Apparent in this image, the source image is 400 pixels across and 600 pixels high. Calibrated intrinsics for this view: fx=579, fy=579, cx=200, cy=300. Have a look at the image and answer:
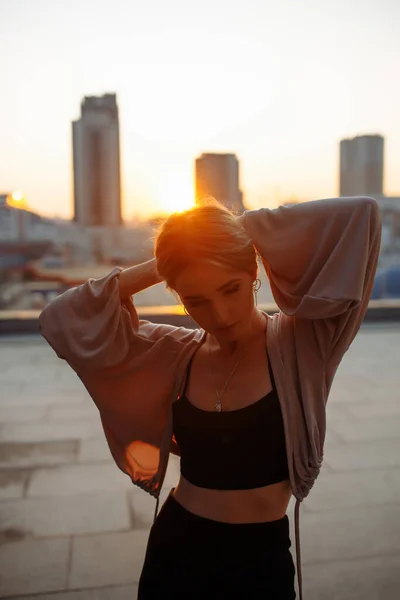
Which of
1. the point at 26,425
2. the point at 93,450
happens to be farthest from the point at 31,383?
the point at 93,450

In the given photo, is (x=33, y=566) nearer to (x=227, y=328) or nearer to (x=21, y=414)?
(x=227, y=328)

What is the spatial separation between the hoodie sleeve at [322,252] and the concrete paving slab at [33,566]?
1.96 meters

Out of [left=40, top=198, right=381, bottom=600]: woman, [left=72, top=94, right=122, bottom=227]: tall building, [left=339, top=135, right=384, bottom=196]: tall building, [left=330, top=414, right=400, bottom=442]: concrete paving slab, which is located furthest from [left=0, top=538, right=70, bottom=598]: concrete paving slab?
[left=72, top=94, right=122, bottom=227]: tall building

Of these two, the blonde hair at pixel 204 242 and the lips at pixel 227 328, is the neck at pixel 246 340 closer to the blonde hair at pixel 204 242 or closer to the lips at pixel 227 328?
the lips at pixel 227 328

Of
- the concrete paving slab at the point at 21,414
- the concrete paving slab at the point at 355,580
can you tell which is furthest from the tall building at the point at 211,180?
the concrete paving slab at the point at 21,414

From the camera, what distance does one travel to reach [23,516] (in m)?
3.29

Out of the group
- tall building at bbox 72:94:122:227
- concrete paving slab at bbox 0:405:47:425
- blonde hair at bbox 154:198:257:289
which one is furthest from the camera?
tall building at bbox 72:94:122:227

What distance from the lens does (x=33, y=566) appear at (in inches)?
110

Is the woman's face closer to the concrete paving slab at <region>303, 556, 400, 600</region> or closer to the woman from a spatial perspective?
the woman

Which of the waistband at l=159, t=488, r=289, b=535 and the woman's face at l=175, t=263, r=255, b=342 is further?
the waistband at l=159, t=488, r=289, b=535

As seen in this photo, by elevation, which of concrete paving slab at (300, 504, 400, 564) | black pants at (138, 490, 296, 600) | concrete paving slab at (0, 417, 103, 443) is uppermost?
black pants at (138, 490, 296, 600)

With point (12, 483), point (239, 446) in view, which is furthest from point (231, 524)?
point (12, 483)

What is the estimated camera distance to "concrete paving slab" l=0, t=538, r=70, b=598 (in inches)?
103

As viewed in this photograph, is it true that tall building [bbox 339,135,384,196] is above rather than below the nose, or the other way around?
above
